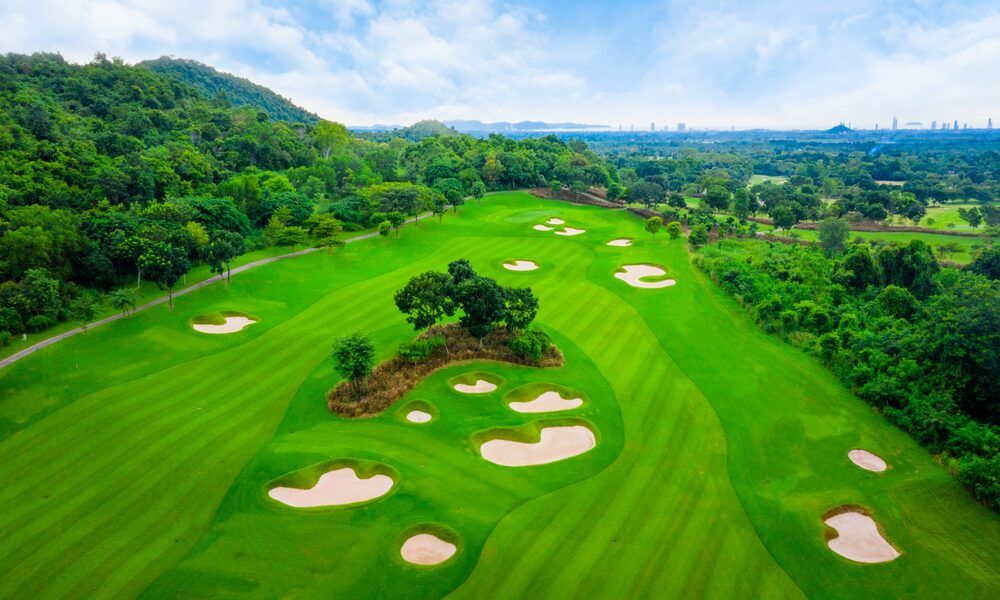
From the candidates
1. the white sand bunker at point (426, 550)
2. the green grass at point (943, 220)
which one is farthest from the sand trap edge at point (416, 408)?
the green grass at point (943, 220)

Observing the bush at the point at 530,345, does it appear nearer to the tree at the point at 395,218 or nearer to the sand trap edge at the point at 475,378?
the sand trap edge at the point at 475,378

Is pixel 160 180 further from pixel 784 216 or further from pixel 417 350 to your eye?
pixel 784 216

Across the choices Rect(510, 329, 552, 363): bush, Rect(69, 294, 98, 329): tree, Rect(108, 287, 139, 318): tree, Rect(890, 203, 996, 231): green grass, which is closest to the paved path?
Rect(108, 287, 139, 318): tree

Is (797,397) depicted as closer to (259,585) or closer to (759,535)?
(759,535)

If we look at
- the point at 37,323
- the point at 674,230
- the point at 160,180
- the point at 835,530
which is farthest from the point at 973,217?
the point at 160,180

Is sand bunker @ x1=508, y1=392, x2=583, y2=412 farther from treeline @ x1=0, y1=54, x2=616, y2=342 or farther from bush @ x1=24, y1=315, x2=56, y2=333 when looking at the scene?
bush @ x1=24, y1=315, x2=56, y2=333
